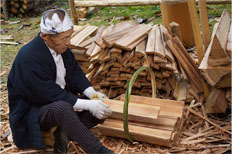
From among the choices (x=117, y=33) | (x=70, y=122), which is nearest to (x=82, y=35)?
(x=117, y=33)

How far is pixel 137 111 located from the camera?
134 inches

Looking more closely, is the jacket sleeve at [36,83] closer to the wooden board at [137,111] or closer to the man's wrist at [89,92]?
the man's wrist at [89,92]

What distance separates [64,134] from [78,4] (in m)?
5.07

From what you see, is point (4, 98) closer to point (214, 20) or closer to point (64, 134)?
point (64, 134)

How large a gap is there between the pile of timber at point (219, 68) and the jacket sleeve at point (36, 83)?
5.34 ft

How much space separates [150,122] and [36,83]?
130 centimetres

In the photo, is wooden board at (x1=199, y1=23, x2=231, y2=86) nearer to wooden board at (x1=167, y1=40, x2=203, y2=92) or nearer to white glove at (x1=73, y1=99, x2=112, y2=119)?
wooden board at (x1=167, y1=40, x2=203, y2=92)

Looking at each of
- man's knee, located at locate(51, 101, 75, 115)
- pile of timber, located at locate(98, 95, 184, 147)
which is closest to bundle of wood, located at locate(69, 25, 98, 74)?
pile of timber, located at locate(98, 95, 184, 147)

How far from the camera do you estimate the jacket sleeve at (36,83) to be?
3023 mm

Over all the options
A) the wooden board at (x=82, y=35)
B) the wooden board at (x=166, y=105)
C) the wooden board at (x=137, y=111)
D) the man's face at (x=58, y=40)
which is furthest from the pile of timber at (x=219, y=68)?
the wooden board at (x=82, y=35)

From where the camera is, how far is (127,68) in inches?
160

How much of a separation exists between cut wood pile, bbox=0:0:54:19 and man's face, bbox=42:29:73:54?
6472 mm

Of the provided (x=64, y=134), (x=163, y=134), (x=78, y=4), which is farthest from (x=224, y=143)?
(x=78, y=4)

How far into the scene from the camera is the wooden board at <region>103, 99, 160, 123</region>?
10.9 ft
